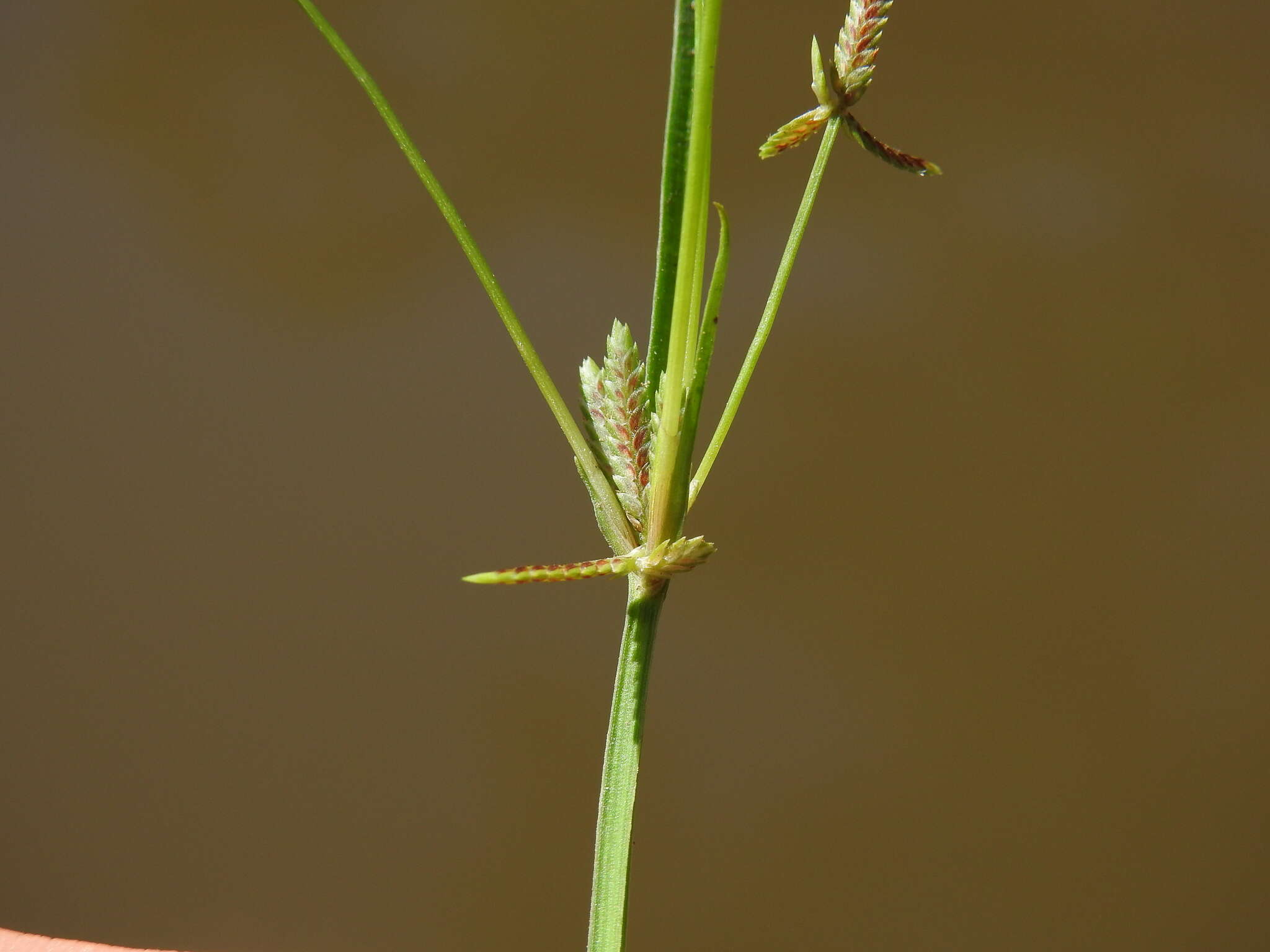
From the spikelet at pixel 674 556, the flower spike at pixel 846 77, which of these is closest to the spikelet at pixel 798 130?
the flower spike at pixel 846 77

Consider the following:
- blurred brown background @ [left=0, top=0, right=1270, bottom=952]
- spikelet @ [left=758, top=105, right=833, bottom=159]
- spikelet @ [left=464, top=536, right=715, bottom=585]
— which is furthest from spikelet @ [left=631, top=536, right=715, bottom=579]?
blurred brown background @ [left=0, top=0, right=1270, bottom=952]

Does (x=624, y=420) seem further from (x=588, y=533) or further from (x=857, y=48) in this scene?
(x=588, y=533)

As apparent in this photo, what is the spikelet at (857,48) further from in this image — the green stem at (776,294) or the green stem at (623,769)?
the green stem at (623,769)

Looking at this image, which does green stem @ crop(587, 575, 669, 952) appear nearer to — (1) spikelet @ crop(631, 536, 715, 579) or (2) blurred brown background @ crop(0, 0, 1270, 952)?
(1) spikelet @ crop(631, 536, 715, 579)

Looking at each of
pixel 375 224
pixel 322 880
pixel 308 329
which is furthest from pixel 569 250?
pixel 322 880

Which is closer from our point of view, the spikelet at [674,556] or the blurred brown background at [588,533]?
the spikelet at [674,556]

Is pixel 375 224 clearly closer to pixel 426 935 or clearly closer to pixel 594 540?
pixel 594 540
